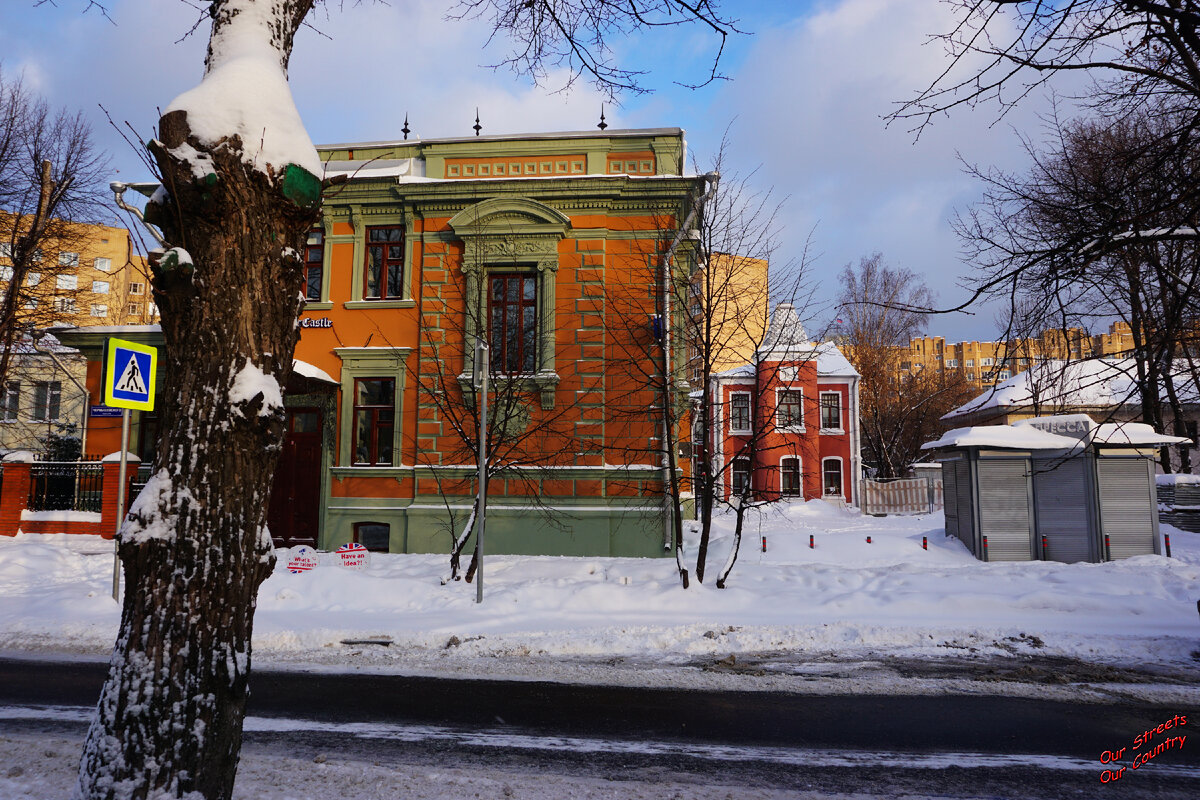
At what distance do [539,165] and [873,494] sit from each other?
2285 cm

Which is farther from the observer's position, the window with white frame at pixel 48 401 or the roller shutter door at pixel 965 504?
the window with white frame at pixel 48 401

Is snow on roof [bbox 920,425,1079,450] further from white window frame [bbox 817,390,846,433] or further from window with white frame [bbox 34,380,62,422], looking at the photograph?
window with white frame [bbox 34,380,62,422]

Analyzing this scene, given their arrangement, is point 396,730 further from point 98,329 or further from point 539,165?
point 98,329

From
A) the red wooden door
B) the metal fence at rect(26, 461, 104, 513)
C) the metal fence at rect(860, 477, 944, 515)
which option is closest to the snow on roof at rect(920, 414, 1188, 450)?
the red wooden door

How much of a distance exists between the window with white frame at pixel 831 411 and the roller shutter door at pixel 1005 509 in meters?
22.4

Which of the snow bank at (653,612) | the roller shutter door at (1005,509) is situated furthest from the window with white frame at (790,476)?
the snow bank at (653,612)

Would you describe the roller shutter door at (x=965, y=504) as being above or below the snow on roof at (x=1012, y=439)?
below

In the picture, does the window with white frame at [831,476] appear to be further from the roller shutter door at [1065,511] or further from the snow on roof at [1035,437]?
the roller shutter door at [1065,511]

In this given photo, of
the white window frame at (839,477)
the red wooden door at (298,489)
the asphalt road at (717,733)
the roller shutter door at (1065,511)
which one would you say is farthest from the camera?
the white window frame at (839,477)

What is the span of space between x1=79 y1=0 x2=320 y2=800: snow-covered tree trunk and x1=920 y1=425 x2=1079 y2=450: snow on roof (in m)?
14.7

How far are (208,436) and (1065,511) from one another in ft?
53.3

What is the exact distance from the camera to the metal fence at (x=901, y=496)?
3116 cm

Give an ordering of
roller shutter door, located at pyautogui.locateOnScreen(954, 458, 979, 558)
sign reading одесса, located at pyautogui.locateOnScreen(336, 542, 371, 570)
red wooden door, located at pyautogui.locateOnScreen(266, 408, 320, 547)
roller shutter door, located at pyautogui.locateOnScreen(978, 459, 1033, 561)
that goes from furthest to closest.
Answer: red wooden door, located at pyautogui.locateOnScreen(266, 408, 320, 547) < roller shutter door, located at pyautogui.locateOnScreen(954, 458, 979, 558) < roller shutter door, located at pyautogui.locateOnScreen(978, 459, 1033, 561) < sign reading одесса, located at pyautogui.locateOnScreen(336, 542, 371, 570)

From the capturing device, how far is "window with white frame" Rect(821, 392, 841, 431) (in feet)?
122
